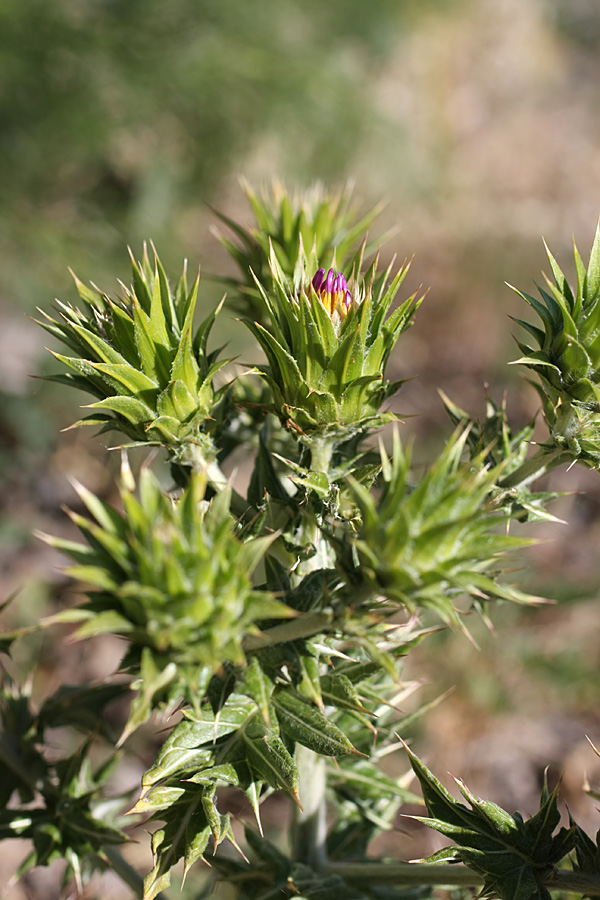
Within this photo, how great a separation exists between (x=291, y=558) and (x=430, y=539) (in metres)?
0.57

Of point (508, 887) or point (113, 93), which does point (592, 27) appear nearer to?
point (113, 93)

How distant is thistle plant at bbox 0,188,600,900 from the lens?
3.84 feet

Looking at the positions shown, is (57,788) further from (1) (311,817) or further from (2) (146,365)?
(2) (146,365)

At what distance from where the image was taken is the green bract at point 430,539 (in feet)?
3.96

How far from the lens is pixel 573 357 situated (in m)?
1.60

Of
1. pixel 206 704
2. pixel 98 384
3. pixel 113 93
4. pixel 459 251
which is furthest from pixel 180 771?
pixel 459 251

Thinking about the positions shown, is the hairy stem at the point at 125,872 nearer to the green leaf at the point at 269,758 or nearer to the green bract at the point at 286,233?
the green leaf at the point at 269,758

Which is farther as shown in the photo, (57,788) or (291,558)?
(57,788)

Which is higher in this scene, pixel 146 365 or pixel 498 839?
pixel 146 365

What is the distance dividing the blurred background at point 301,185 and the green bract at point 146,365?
2.03 meters

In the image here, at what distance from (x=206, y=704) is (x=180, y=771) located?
16 cm

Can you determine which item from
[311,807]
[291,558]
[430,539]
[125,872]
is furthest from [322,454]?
[125,872]

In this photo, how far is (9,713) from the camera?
2182 mm

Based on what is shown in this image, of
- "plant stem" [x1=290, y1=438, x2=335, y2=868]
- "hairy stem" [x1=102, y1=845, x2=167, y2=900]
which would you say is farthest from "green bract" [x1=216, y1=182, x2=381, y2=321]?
"hairy stem" [x1=102, y1=845, x2=167, y2=900]
